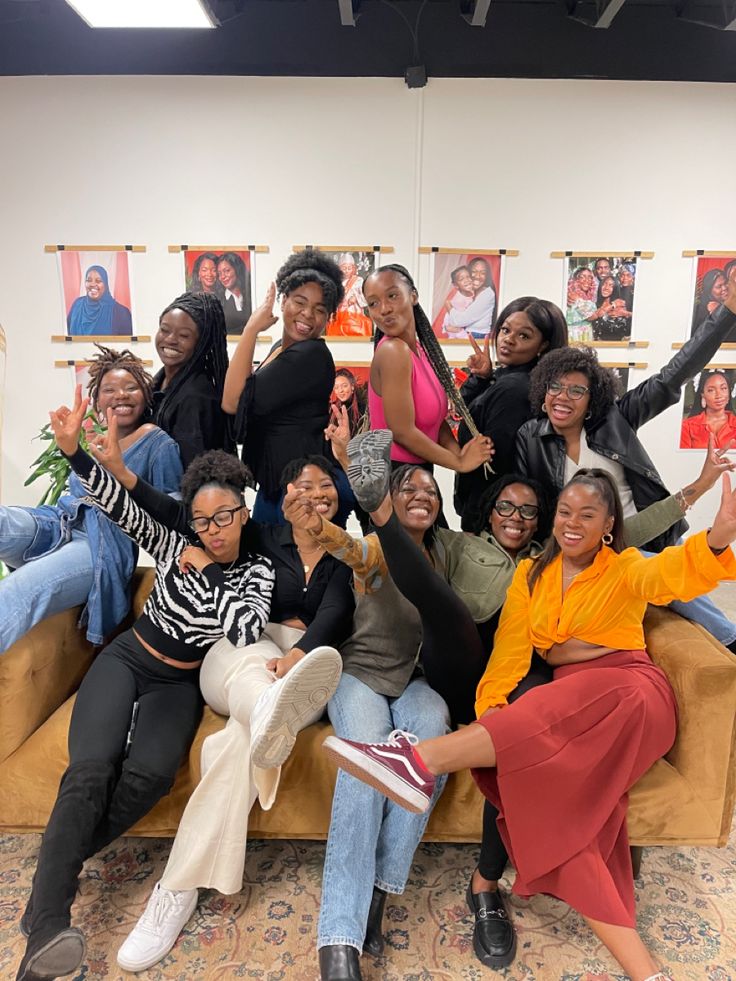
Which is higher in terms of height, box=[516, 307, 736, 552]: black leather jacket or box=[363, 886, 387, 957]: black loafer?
box=[516, 307, 736, 552]: black leather jacket

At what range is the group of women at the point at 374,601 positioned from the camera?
1617mm

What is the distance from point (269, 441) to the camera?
94.1 inches

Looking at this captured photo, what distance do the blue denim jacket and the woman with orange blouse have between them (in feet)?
3.25

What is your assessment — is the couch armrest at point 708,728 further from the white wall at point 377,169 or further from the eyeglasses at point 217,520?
the white wall at point 377,169

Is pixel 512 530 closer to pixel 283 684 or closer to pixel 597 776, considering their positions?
pixel 597 776

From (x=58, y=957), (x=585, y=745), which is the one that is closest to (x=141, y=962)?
(x=58, y=957)

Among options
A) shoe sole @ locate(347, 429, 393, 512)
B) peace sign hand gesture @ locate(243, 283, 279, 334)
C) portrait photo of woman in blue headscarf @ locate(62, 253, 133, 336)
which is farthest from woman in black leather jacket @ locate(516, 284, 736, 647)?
portrait photo of woman in blue headscarf @ locate(62, 253, 133, 336)

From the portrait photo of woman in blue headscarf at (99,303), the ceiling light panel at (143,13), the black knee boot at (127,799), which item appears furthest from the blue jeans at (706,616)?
the portrait photo of woman in blue headscarf at (99,303)

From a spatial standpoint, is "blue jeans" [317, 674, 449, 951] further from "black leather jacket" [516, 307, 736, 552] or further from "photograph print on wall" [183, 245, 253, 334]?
"photograph print on wall" [183, 245, 253, 334]

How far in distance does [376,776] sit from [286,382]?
1325mm

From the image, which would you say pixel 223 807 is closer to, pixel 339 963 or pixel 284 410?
pixel 339 963

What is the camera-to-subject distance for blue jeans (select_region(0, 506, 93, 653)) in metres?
1.89

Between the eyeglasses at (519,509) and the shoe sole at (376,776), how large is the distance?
3.17 ft

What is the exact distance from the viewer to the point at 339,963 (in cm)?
151
